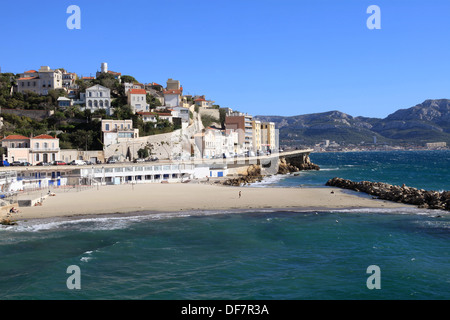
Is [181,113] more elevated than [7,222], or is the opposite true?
[181,113]

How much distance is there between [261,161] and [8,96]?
4532 cm

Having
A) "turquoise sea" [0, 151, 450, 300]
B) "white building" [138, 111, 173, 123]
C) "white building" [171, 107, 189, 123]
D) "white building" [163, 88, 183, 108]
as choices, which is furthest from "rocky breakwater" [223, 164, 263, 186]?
"white building" [163, 88, 183, 108]

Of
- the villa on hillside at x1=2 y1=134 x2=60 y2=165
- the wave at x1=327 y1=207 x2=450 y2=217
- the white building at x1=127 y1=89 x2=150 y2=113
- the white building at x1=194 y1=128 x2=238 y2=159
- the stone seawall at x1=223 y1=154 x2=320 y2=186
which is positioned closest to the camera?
the wave at x1=327 y1=207 x2=450 y2=217

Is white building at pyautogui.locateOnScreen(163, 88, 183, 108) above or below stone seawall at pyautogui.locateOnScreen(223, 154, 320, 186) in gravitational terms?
above

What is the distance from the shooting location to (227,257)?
61.5ft

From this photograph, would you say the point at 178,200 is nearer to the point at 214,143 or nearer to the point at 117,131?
the point at 117,131

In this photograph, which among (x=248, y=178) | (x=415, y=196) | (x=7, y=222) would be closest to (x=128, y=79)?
(x=248, y=178)

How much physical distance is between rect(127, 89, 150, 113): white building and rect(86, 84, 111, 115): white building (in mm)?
4085

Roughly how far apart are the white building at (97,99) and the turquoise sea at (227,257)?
43.1m

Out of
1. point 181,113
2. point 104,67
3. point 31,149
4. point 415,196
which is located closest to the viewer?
point 415,196

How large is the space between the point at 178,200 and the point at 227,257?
15812 millimetres

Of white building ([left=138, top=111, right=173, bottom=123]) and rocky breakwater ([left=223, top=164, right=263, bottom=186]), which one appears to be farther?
white building ([left=138, top=111, right=173, bottom=123])

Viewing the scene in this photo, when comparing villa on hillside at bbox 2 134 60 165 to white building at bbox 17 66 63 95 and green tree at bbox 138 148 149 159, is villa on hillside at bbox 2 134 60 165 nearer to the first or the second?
green tree at bbox 138 148 149 159

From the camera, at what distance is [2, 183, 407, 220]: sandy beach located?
97.5 ft
